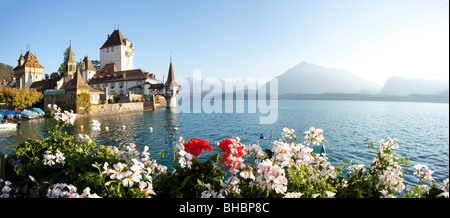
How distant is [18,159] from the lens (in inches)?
166

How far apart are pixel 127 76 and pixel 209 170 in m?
62.6

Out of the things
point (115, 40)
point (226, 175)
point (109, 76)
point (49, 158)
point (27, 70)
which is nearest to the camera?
point (226, 175)

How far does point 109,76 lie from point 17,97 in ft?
99.5

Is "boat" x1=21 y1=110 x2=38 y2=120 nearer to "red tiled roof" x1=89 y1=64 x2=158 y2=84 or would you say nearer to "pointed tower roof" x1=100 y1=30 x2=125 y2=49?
"red tiled roof" x1=89 y1=64 x2=158 y2=84

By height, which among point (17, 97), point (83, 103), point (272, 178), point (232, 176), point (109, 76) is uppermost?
point (109, 76)

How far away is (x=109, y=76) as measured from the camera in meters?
60.0

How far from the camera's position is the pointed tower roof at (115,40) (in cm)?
6600

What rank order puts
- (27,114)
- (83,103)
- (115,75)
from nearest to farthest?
(27,114) < (83,103) < (115,75)

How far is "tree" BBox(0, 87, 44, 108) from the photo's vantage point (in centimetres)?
3005

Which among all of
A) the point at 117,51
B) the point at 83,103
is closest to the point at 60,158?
the point at 83,103

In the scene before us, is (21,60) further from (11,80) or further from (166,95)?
(166,95)

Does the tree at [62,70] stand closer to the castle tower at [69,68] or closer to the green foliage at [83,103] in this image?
the castle tower at [69,68]

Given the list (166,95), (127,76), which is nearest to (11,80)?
(127,76)

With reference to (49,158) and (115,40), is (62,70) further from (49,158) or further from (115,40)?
(49,158)
